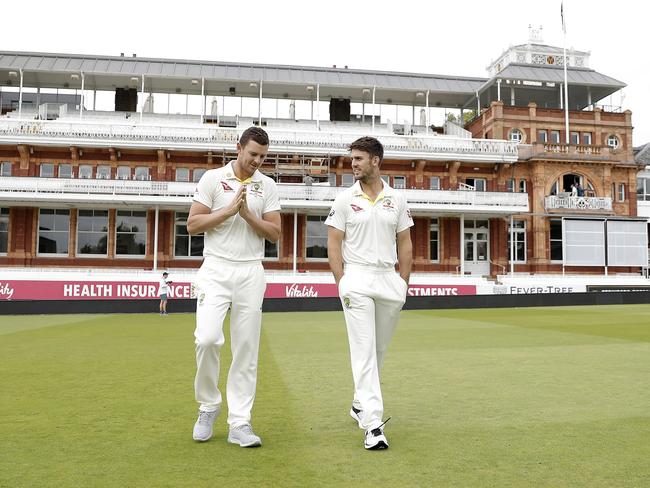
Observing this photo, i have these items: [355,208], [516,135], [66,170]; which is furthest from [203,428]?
[516,135]

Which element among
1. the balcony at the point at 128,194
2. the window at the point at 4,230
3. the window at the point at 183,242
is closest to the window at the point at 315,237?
the balcony at the point at 128,194

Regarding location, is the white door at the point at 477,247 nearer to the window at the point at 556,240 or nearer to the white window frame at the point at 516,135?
the window at the point at 556,240

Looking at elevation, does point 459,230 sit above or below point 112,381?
above

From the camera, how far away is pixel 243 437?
13.0ft

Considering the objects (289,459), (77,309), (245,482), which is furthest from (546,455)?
(77,309)

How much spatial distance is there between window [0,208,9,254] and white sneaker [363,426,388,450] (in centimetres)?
3177

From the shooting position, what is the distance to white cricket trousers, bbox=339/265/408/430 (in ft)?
13.6

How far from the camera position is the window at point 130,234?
3148cm

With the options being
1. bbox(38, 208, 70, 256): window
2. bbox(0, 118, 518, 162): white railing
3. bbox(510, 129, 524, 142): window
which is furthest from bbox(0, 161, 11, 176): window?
bbox(510, 129, 524, 142): window

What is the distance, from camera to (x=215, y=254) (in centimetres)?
419

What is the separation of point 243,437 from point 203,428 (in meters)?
0.32

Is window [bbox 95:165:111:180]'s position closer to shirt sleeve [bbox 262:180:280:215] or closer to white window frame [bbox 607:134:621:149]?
shirt sleeve [bbox 262:180:280:215]

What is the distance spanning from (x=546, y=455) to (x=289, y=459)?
63.4 inches

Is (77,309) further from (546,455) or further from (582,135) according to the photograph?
(582,135)
